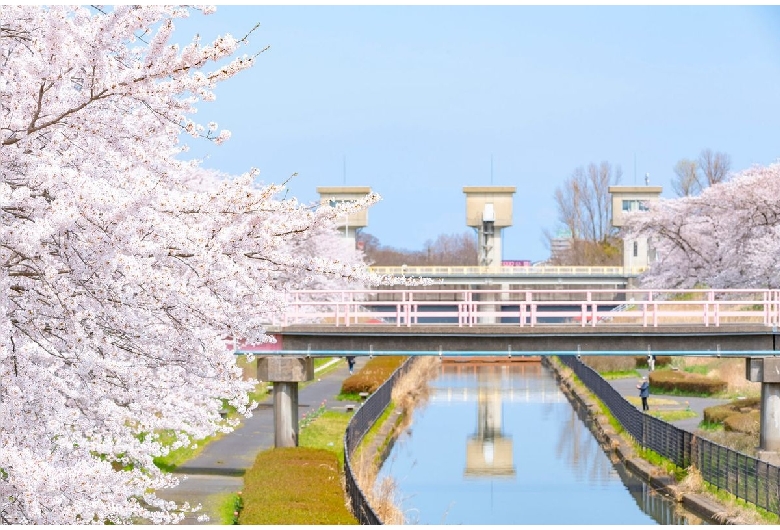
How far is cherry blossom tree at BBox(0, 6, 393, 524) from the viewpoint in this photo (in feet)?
27.9

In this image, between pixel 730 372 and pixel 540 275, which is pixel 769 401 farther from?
pixel 540 275

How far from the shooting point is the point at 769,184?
1961 inches

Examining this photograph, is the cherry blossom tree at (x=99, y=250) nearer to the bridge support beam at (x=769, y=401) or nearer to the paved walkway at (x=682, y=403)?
the bridge support beam at (x=769, y=401)

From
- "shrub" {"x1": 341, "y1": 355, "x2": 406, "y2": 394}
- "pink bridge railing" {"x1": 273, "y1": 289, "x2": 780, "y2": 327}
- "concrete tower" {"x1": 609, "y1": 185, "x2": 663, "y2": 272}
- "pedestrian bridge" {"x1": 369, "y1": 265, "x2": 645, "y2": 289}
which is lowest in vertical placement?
"shrub" {"x1": 341, "y1": 355, "x2": 406, "y2": 394}

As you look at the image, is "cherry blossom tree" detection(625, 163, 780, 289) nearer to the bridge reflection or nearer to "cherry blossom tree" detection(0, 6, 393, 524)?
the bridge reflection

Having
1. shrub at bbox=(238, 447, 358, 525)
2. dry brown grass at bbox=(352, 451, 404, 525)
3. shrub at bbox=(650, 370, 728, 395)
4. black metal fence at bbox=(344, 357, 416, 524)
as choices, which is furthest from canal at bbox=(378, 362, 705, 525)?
shrub at bbox=(650, 370, 728, 395)

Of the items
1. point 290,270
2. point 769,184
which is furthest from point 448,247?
point 290,270

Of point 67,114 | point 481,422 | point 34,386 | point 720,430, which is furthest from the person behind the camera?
point 481,422

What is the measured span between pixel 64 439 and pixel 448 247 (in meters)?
155

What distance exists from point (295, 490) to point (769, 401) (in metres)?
14.5

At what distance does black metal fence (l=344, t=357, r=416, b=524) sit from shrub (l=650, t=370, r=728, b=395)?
11.2 m

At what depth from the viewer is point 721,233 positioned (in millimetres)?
53312

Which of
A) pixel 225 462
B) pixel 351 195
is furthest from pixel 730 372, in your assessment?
pixel 351 195

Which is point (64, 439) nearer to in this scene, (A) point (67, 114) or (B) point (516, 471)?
(A) point (67, 114)
